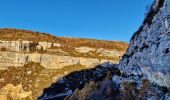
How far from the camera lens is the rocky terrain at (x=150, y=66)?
96.5 feet

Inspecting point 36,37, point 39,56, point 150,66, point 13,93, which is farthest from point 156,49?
point 36,37

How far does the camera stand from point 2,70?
11356 cm

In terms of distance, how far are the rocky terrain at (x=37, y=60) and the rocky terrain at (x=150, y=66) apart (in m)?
59.2

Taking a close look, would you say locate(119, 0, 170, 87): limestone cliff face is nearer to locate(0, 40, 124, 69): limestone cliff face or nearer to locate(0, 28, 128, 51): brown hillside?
locate(0, 40, 124, 69): limestone cliff face

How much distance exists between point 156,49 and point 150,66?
216cm

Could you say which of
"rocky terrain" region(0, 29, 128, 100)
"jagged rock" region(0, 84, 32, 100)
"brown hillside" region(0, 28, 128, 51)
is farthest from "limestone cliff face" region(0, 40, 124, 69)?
"jagged rock" region(0, 84, 32, 100)

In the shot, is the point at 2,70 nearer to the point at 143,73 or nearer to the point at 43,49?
the point at 43,49

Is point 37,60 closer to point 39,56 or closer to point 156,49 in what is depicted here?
point 39,56

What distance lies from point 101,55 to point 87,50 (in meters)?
5.38

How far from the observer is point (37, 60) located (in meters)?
117

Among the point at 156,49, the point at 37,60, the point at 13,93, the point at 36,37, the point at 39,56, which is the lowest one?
the point at 13,93

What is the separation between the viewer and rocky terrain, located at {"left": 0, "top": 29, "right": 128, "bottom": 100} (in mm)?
106375

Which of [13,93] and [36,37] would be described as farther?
[36,37]

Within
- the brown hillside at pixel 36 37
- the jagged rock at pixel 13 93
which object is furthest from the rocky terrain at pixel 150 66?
the brown hillside at pixel 36 37
